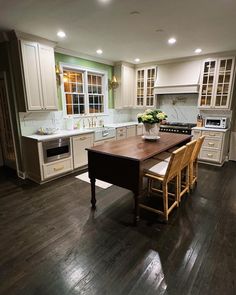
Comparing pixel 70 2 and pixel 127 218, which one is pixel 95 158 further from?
pixel 70 2

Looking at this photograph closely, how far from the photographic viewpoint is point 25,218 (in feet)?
8.20

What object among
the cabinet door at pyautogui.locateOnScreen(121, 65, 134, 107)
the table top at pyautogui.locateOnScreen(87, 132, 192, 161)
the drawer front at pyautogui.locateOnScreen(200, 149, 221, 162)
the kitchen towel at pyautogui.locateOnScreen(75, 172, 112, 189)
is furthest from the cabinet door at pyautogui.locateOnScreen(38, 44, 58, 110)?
the drawer front at pyautogui.locateOnScreen(200, 149, 221, 162)

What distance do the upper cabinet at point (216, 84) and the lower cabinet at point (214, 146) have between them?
2.25ft

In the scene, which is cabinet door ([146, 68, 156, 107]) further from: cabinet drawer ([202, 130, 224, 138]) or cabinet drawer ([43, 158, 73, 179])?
cabinet drawer ([43, 158, 73, 179])

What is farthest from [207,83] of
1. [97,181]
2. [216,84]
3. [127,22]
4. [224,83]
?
[97,181]

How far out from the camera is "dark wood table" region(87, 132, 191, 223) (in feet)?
7.17

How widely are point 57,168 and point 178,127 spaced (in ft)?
10.5

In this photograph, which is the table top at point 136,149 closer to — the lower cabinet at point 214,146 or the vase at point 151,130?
the vase at point 151,130

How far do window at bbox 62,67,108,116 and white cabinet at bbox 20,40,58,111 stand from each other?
0.66 metres

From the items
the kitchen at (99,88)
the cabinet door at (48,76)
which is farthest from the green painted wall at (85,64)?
the cabinet door at (48,76)

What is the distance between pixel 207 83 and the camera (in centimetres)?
457

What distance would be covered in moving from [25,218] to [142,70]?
4973 millimetres

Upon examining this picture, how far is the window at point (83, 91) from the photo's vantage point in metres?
4.42

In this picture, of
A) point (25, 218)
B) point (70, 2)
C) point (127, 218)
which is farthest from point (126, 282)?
point (70, 2)
